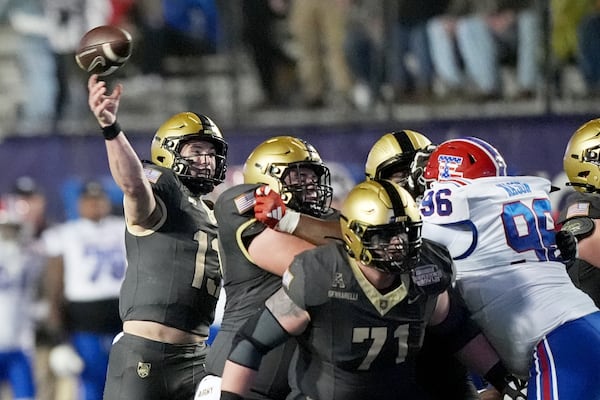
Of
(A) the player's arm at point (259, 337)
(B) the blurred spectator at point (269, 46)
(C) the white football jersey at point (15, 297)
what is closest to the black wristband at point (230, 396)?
(A) the player's arm at point (259, 337)

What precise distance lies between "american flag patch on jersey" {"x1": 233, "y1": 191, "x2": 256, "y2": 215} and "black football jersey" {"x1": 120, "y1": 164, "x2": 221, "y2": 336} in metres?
0.64

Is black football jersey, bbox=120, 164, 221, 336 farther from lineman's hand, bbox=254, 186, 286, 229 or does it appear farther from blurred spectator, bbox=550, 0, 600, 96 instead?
blurred spectator, bbox=550, 0, 600, 96

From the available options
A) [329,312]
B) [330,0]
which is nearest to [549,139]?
[330,0]

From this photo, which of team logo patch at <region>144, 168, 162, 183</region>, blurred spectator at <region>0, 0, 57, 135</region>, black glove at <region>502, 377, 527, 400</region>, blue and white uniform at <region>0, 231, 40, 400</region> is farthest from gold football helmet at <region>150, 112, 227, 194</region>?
blurred spectator at <region>0, 0, 57, 135</region>

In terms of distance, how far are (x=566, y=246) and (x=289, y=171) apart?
1.17m

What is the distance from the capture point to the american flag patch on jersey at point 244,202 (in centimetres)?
534

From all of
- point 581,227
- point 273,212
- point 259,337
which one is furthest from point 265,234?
point 581,227

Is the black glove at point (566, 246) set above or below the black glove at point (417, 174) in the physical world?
below

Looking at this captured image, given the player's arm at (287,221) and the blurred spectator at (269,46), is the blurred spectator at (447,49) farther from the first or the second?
the player's arm at (287,221)

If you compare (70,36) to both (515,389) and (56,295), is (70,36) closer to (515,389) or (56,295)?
(56,295)

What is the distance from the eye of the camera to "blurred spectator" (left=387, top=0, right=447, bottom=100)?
10516 millimetres

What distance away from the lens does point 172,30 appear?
11.2 m

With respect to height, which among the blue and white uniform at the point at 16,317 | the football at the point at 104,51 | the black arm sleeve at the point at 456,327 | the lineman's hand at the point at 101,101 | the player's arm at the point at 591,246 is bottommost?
the blue and white uniform at the point at 16,317

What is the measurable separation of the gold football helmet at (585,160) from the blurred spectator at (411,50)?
14.0 ft
